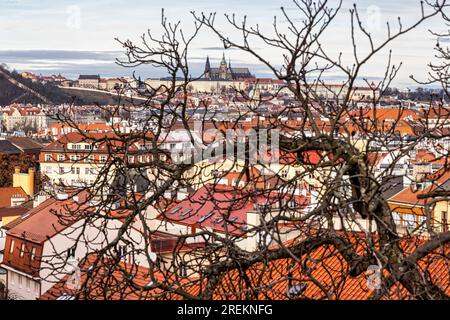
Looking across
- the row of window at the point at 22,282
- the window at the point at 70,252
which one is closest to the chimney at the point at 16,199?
the row of window at the point at 22,282

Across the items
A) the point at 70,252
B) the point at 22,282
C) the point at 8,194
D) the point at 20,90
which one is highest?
the point at 70,252

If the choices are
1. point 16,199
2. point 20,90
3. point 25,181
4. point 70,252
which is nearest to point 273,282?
point 70,252

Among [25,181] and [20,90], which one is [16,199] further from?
[20,90]

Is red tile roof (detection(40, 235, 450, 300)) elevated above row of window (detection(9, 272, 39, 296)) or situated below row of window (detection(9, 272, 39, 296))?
above

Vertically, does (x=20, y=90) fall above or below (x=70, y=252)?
below

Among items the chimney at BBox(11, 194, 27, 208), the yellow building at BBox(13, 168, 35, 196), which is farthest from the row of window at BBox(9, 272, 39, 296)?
the yellow building at BBox(13, 168, 35, 196)

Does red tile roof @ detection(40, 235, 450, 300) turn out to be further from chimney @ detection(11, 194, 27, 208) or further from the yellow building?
the yellow building

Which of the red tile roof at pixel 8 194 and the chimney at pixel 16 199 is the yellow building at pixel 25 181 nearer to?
the red tile roof at pixel 8 194

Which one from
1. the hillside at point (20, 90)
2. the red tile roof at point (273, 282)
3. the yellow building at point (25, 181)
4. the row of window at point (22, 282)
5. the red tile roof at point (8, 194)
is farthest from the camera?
the hillside at point (20, 90)

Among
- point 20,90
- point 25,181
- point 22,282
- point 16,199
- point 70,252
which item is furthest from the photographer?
point 20,90

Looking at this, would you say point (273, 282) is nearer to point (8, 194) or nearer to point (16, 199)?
point (16, 199)

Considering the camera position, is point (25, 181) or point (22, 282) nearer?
point (22, 282)

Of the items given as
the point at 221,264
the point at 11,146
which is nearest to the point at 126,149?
the point at 221,264

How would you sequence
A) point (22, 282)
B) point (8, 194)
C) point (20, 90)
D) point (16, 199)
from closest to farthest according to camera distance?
point (22, 282) → point (16, 199) → point (8, 194) → point (20, 90)
